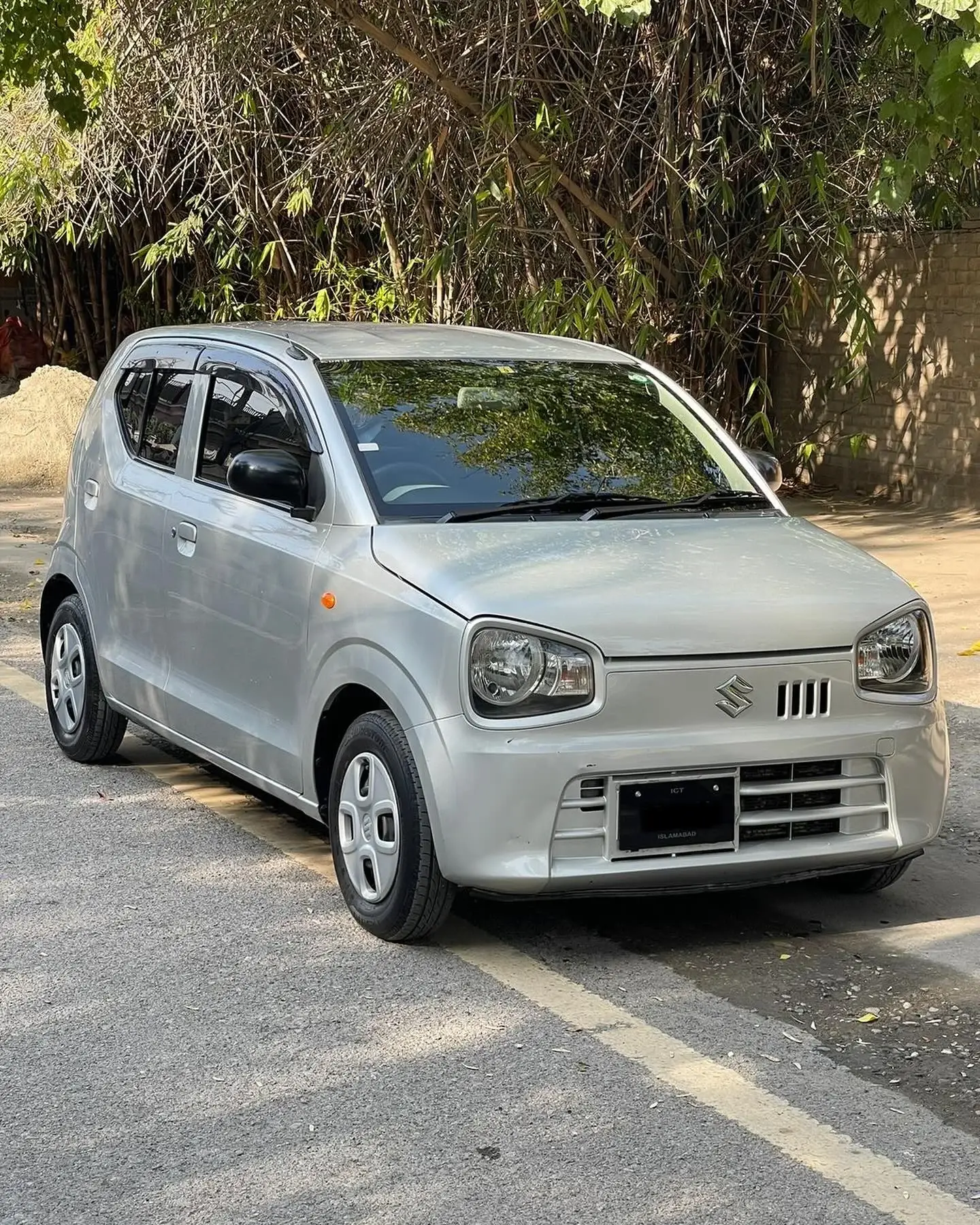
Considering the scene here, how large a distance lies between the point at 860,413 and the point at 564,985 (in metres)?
11.0

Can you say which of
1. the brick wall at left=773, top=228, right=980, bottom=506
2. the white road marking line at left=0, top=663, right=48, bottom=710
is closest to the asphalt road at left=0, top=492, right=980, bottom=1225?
the white road marking line at left=0, top=663, right=48, bottom=710

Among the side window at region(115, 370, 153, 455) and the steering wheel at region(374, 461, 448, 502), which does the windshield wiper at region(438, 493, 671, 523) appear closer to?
the steering wheel at region(374, 461, 448, 502)

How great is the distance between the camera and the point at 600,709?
15.8ft

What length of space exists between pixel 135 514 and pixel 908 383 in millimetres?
9311

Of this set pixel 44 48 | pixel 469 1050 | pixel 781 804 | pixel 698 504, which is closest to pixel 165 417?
pixel 698 504

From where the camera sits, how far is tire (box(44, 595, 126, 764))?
23.5 ft

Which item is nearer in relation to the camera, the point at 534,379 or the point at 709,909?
the point at 709,909

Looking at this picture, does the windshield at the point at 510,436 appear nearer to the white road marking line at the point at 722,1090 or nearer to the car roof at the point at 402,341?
the car roof at the point at 402,341

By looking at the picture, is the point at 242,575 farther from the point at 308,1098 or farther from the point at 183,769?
the point at 308,1098

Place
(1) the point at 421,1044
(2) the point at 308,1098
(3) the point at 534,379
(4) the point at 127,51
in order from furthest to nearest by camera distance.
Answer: (4) the point at 127,51 < (3) the point at 534,379 < (1) the point at 421,1044 < (2) the point at 308,1098

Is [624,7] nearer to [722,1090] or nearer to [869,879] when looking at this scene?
[869,879]

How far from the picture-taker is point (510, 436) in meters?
5.93

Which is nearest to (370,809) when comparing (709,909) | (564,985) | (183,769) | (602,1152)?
(564,985)

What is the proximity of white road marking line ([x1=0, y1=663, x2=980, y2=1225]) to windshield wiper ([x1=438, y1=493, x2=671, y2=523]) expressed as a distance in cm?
121
